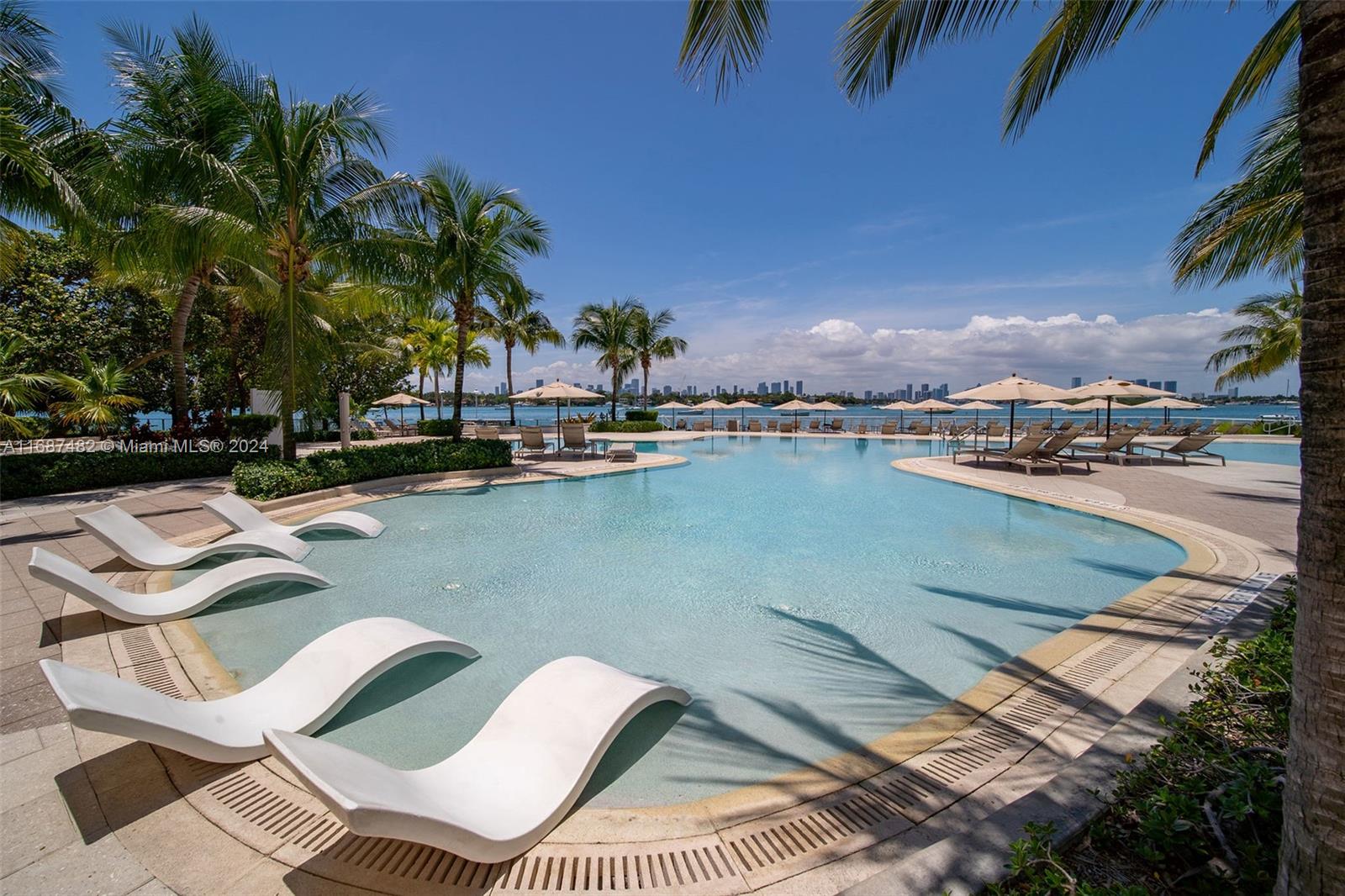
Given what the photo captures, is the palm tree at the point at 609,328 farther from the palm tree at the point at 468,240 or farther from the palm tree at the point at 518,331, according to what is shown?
the palm tree at the point at 468,240

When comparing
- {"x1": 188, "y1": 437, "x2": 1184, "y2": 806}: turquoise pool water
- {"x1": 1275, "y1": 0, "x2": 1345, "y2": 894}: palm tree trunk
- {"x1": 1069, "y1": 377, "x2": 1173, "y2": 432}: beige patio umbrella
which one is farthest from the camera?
{"x1": 1069, "y1": 377, "x2": 1173, "y2": 432}: beige patio umbrella

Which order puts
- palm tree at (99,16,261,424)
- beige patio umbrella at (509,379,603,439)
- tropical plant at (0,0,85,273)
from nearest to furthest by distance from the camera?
tropical plant at (0,0,85,273) → palm tree at (99,16,261,424) → beige patio umbrella at (509,379,603,439)

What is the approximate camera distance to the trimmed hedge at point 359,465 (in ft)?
32.3

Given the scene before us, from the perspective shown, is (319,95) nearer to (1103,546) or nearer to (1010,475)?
(1103,546)

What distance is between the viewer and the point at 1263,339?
2436 centimetres

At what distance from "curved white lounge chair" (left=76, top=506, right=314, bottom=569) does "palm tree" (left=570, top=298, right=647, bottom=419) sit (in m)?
23.1

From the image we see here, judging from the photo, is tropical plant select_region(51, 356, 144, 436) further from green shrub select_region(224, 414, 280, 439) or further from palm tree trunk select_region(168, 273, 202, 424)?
green shrub select_region(224, 414, 280, 439)

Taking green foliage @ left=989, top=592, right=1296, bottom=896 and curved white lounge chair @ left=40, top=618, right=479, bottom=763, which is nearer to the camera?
green foliage @ left=989, top=592, right=1296, bottom=896

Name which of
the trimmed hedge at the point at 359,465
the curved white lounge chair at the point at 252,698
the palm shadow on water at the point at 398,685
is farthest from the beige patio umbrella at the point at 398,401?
the curved white lounge chair at the point at 252,698

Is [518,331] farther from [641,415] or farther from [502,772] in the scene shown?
[502,772]

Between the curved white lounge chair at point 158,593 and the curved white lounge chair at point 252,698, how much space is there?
142 centimetres

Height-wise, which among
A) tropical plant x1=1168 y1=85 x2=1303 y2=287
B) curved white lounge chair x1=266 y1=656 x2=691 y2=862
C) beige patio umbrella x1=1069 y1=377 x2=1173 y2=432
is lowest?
curved white lounge chair x1=266 y1=656 x2=691 y2=862

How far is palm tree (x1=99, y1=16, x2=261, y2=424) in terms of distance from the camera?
9.58 m

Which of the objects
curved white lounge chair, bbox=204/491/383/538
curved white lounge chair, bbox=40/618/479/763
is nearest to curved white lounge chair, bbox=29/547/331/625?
curved white lounge chair, bbox=40/618/479/763
